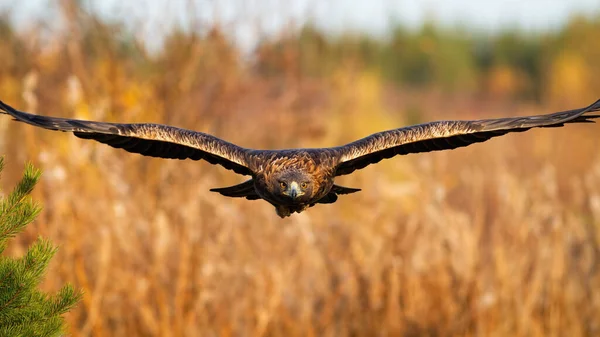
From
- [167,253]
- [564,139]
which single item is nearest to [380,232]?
[167,253]

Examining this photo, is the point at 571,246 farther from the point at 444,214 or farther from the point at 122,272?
the point at 122,272

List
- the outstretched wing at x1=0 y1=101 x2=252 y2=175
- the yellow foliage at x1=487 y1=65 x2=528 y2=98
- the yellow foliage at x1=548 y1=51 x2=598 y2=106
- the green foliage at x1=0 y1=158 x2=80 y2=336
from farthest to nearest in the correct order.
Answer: the yellow foliage at x1=487 y1=65 x2=528 y2=98
the yellow foliage at x1=548 y1=51 x2=598 y2=106
the outstretched wing at x1=0 y1=101 x2=252 y2=175
the green foliage at x1=0 y1=158 x2=80 y2=336

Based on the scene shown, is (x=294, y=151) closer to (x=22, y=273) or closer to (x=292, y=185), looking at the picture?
(x=292, y=185)

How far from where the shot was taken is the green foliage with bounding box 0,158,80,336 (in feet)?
9.86

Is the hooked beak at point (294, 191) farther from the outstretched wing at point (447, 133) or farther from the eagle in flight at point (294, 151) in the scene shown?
the outstretched wing at point (447, 133)

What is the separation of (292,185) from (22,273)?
4.53 ft

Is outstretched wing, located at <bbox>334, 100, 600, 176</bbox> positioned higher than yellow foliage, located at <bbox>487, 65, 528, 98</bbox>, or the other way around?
yellow foliage, located at <bbox>487, 65, 528, 98</bbox>

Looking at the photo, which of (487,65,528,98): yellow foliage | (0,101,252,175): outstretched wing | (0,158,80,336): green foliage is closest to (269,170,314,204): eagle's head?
(0,101,252,175): outstretched wing

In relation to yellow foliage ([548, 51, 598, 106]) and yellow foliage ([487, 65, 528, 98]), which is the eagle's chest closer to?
yellow foliage ([548, 51, 598, 106])

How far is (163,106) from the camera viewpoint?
24.8ft

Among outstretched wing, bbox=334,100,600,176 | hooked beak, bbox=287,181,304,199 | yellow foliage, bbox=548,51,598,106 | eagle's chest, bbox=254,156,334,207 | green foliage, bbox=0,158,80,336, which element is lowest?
green foliage, bbox=0,158,80,336

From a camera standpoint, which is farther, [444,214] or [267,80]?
[267,80]

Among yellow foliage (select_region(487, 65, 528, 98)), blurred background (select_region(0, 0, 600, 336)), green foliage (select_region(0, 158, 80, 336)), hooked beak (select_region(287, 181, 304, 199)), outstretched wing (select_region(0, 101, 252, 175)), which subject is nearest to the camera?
green foliage (select_region(0, 158, 80, 336))

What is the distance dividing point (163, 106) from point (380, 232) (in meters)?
2.29
